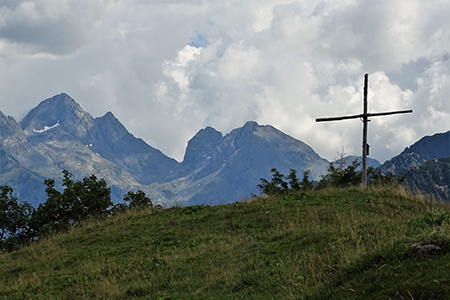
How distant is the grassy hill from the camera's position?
365 inches

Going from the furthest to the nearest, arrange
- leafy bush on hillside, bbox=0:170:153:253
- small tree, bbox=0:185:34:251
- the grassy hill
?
small tree, bbox=0:185:34:251 < leafy bush on hillside, bbox=0:170:153:253 < the grassy hill

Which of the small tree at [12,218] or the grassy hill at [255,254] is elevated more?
the small tree at [12,218]

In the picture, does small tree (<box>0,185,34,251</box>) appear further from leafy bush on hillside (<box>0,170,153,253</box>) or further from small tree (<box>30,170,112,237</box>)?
small tree (<box>30,170,112,237</box>)

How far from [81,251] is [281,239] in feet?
29.0

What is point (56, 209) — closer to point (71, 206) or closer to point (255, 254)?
point (71, 206)

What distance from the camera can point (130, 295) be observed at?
1190 cm

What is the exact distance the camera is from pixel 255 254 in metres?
14.1

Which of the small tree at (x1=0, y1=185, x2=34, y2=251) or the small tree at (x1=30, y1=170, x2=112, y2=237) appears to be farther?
the small tree at (x1=0, y1=185, x2=34, y2=251)

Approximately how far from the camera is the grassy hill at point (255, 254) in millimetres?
9266

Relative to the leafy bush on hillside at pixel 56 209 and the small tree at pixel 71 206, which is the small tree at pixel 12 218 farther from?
the small tree at pixel 71 206

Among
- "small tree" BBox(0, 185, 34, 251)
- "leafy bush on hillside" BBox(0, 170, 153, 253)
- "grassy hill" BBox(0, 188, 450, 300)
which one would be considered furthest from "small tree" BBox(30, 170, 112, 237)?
"grassy hill" BBox(0, 188, 450, 300)

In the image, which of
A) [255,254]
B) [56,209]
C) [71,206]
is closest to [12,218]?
[56,209]

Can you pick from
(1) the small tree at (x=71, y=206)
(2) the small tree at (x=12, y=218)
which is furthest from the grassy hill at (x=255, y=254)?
(2) the small tree at (x=12, y=218)

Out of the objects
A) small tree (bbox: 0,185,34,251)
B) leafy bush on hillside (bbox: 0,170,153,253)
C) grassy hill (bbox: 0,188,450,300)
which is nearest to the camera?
grassy hill (bbox: 0,188,450,300)
